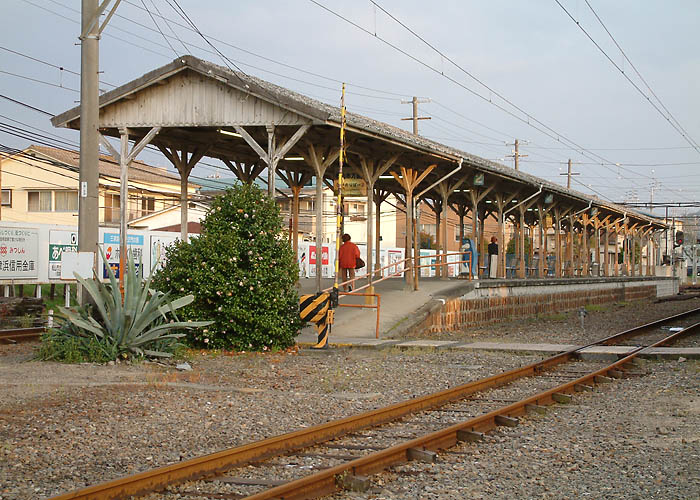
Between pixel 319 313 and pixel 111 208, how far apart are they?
32.6 meters

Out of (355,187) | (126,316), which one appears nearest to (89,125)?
(126,316)

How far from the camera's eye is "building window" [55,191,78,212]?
43.2 m

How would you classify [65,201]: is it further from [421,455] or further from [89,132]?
[421,455]

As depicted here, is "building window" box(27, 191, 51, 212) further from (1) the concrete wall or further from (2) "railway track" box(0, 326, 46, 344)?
(2) "railway track" box(0, 326, 46, 344)

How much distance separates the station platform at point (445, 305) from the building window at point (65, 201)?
22.3 metres

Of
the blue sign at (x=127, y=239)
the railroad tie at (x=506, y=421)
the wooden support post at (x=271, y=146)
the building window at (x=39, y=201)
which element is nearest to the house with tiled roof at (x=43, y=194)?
the building window at (x=39, y=201)

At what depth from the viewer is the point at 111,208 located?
145 ft

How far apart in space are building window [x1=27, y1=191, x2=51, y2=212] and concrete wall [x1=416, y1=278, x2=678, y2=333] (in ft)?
91.0

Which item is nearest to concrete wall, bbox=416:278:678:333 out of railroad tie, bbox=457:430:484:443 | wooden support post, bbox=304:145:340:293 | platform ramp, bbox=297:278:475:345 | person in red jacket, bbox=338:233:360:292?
platform ramp, bbox=297:278:475:345

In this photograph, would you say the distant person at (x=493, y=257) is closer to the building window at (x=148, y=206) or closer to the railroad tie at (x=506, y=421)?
the railroad tie at (x=506, y=421)

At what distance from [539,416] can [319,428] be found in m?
2.80

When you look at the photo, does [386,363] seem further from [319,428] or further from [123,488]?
[123,488]

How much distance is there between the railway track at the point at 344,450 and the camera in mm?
5246

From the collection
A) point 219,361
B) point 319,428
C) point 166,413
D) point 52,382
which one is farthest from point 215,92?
point 319,428
